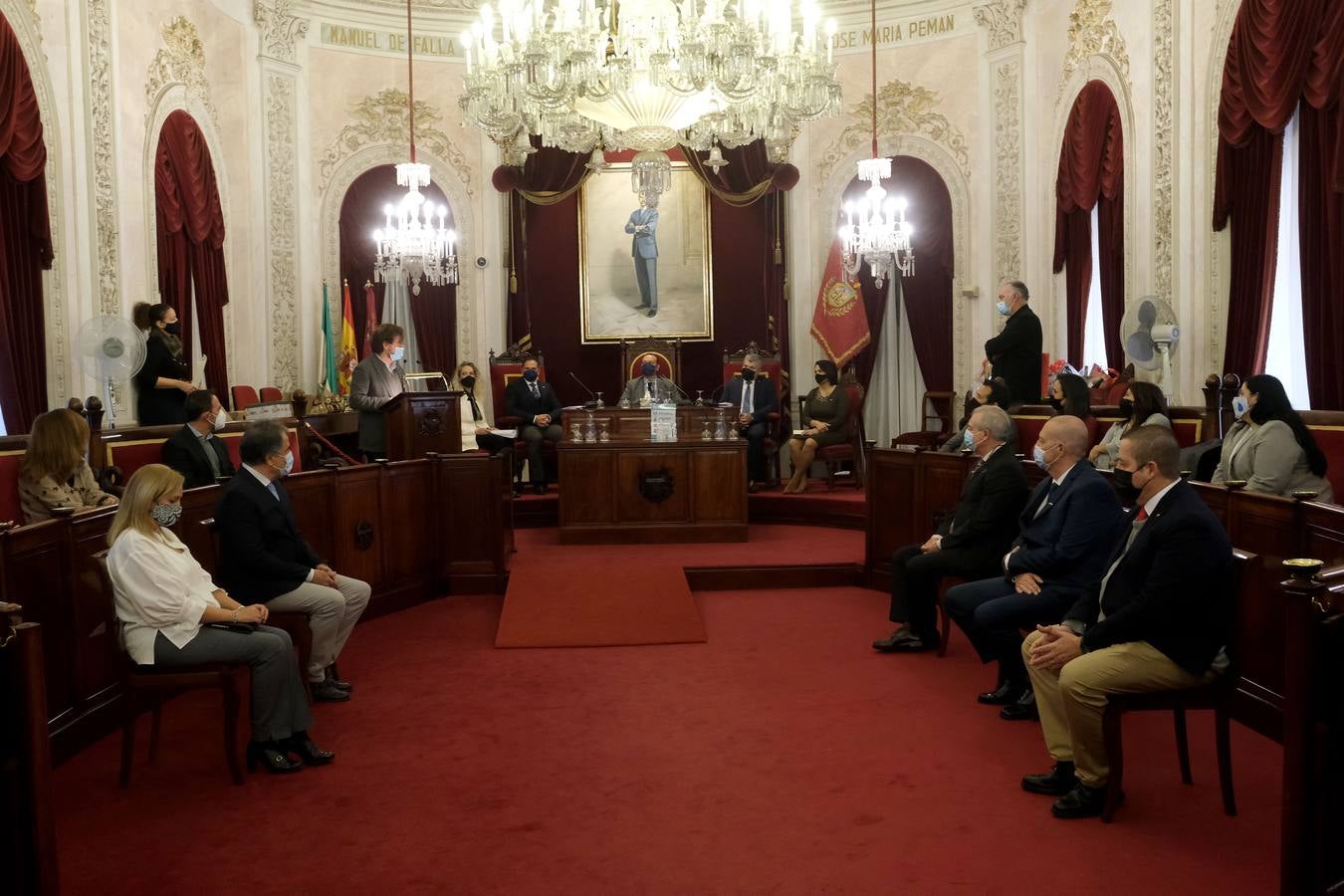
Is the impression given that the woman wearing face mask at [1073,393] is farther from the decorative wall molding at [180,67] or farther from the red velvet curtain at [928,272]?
the decorative wall molding at [180,67]

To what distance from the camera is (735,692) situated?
566 cm

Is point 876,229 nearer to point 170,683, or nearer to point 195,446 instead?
point 195,446

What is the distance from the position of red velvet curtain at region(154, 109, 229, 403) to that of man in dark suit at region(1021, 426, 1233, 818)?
323 inches

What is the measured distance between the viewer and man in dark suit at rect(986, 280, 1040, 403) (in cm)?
805

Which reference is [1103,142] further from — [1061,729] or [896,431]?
[1061,729]

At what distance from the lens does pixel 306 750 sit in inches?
184

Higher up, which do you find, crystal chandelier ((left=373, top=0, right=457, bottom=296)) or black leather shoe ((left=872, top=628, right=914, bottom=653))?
crystal chandelier ((left=373, top=0, right=457, bottom=296))

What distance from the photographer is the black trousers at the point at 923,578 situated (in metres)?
5.93

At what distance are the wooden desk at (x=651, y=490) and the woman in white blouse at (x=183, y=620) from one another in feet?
16.3

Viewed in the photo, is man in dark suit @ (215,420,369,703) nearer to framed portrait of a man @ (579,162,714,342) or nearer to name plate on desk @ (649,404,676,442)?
name plate on desk @ (649,404,676,442)

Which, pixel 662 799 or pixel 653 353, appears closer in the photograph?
pixel 662 799

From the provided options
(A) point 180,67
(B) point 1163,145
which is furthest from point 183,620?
(B) point 1163,145

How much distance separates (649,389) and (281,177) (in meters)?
4.22

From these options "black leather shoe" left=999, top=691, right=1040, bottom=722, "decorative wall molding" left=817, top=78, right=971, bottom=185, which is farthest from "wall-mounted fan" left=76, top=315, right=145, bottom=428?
"decorative wall molding" left=817, top=78, right=971, bottom=185
